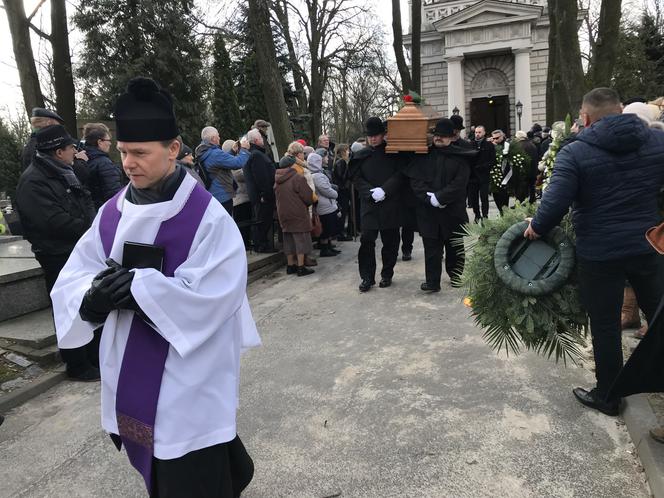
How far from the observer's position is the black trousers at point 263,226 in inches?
348

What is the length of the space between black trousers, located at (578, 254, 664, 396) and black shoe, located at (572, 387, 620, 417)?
0.46 feet

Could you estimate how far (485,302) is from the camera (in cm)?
377

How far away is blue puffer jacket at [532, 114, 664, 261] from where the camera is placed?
317 centimetres

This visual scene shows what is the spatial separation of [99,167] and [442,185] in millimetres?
3894

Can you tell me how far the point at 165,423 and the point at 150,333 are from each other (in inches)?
14.1

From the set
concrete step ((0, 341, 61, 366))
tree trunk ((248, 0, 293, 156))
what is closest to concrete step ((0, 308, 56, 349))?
concrete step ((0, 341, 61, 366))

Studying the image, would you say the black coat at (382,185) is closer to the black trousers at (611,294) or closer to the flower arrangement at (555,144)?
the flower arrangement at (555,144)

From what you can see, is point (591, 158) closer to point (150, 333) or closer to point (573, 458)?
point (573, 458)

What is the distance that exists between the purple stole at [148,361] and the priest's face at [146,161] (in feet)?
0.54

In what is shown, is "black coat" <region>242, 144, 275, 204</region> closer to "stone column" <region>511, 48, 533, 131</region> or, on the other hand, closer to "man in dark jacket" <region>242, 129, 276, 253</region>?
"man in dark jacket" <region>242, 129, 276, 253</region>

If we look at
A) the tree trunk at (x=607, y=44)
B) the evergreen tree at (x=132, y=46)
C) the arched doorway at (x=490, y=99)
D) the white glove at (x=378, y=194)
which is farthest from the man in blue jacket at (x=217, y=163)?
the arched doorway at (x=490, y=99)

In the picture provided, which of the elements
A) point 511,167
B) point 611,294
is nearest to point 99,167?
point 611,294

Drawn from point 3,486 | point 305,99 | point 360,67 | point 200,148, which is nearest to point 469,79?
point 360,67

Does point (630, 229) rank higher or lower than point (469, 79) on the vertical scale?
lower
